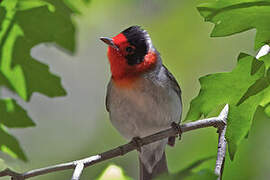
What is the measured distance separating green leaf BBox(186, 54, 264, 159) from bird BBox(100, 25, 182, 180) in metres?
1.03

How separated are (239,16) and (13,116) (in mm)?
1343

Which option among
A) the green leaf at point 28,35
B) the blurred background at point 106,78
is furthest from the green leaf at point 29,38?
the blurred background at point 106,78

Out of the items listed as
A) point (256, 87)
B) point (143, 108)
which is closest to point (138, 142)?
point (143, 108)

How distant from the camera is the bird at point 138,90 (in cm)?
322

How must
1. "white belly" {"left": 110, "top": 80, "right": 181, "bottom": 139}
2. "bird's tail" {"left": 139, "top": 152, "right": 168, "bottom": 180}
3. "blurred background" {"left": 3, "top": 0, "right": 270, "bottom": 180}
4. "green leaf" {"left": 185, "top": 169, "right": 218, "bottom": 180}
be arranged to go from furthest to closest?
"blurred background" {"left": 3, "top": 0, "right": 270, "bottom": 180}
"bird's tail" {"left": 139, "top": 152, "right": 168, "bottom": 180}
"white belly" {"left": 110, "top": 80, "right": 181, "bottom": 139}
"green leaf" {"left": 185, "top": 169, "right": 218, "bottom": 180}

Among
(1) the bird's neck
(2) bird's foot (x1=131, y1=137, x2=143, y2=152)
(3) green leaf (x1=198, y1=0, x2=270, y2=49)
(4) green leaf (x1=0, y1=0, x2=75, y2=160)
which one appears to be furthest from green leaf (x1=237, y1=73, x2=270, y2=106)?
(1) the bird's neck

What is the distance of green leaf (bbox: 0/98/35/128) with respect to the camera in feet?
8.82

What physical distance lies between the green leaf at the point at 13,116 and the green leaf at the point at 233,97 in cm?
99

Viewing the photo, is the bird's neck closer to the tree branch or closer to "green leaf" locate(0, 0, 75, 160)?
"green leaf" locate(0, 0, 75, 160)

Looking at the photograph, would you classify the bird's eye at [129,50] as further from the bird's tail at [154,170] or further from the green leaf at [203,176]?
the green leaf at [203,176]

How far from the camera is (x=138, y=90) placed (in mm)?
3205

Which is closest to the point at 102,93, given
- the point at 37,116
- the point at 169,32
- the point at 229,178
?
the point at 37,116

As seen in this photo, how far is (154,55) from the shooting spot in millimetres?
3457

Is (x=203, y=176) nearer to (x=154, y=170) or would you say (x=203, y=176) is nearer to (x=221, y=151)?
(x=221, y=151)
